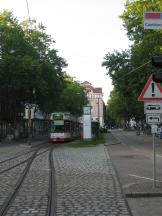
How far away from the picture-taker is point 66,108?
10969cm

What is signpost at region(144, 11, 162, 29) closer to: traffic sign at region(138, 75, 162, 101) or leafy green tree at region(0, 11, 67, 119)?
traffic sign at region(138, 75, 162, 101)

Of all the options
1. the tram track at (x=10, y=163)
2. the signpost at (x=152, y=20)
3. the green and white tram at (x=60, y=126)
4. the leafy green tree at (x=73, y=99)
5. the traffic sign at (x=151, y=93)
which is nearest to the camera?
the signpost at (x=152, y=20)

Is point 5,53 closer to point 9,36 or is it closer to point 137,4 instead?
point 9,36

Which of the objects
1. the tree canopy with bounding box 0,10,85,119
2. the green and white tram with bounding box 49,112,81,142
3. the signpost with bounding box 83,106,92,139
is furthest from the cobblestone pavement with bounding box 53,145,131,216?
the tree canopy with bounding box 0,10,85,119

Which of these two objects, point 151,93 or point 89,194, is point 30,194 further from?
point 151,93

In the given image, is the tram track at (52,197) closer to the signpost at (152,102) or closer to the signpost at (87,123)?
the signpost at (152,102)

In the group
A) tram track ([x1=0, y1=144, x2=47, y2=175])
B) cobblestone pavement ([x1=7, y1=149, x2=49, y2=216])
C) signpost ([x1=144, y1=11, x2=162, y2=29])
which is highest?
signpost ([x1=144, y1=11, x2=162, y2=29])

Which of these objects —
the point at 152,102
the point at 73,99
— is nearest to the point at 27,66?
the point at 152,102

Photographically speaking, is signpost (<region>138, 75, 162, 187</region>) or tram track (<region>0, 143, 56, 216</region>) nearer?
tram track (<region>0, 143, 56, 216</region>)

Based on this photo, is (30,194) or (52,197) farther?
(30,194)

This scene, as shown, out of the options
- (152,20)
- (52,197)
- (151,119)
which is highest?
(152,20)

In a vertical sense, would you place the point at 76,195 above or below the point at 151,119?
below

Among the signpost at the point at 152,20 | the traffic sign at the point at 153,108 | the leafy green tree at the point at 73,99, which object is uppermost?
the leafy green tree at the point at 73,99

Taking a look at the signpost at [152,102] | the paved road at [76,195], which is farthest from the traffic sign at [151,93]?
the paved road at [76,195]
